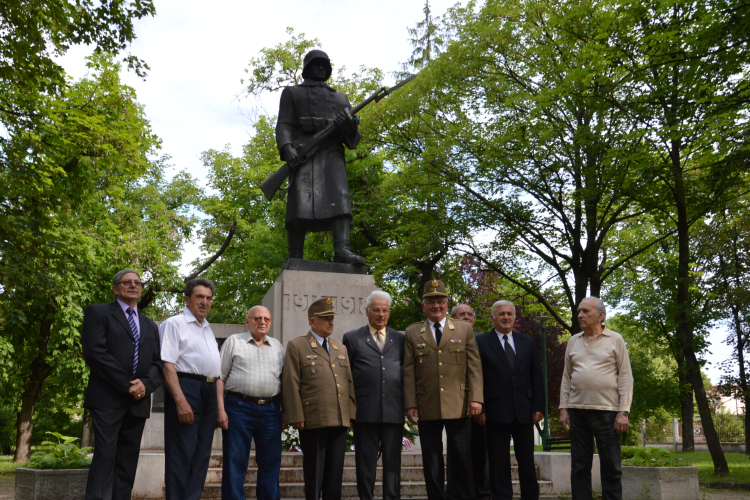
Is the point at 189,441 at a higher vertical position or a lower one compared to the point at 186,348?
lower

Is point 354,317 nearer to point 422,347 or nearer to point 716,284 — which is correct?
point 422,347

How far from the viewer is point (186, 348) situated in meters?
5.36

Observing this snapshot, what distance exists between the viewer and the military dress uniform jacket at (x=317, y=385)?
521 centimetres

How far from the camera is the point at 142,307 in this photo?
78.3ft

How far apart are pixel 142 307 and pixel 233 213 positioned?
7.13m

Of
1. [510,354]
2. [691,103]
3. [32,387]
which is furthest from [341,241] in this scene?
[32,387]

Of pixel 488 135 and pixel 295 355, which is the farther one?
pixel 488 135

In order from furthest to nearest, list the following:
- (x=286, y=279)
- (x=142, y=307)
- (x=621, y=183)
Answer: (x=142, y=307) → (x=621, y=183) → (x=286, y=279)

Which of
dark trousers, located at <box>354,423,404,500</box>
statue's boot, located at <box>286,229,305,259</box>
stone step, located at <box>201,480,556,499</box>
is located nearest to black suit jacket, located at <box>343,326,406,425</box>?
dark trousers, located at <box>354,423,404,500</box>

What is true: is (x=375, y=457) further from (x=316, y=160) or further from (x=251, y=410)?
(x=316, y=160)

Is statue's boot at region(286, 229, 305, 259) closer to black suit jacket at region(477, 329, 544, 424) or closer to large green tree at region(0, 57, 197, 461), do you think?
black suit jacket at region(477, 329, 544, 424)

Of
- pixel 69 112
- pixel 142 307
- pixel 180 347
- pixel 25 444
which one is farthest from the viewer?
pixel 142 307

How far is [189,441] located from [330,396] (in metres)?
1.15

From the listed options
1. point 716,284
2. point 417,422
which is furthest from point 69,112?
point 716,284
